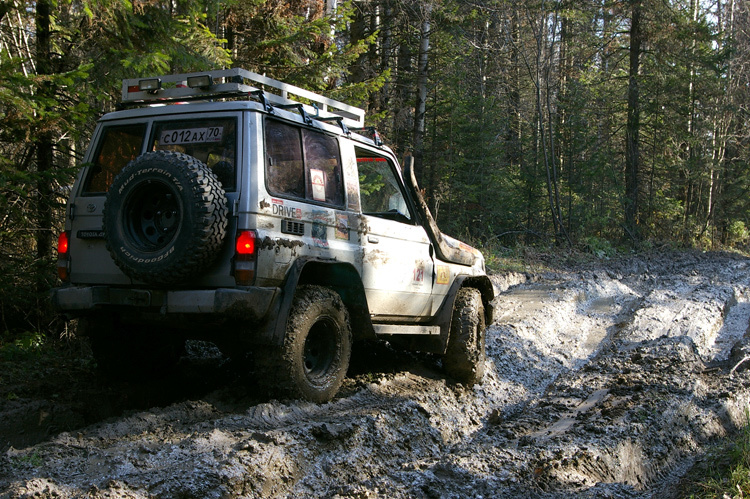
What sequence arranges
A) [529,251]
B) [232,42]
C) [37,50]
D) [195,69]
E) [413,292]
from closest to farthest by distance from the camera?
1. [413,292]
2. [37,50]
3. [195,69]
4. [232,42]
5. [529,251]

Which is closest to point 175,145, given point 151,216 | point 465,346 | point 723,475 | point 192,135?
point 192,135

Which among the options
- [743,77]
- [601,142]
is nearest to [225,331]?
[601,142]

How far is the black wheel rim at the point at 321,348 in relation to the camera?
497 cm

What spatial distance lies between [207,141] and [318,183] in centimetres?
94

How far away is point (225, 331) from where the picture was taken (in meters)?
4.64

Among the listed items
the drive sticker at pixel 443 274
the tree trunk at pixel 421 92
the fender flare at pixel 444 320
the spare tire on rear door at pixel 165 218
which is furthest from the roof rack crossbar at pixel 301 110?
the tree trunk at pixel 421 92

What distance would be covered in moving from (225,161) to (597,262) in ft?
50.7

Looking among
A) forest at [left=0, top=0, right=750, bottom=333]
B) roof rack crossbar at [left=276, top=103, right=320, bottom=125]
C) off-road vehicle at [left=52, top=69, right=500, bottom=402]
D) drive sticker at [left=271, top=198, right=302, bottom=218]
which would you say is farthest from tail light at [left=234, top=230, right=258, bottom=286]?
forest at [left=0, top=0, right=750, bottom=333]

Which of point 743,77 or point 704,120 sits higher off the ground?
point 743,77

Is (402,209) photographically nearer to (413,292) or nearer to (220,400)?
(413,292)

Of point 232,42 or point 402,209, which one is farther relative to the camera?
point 232,42

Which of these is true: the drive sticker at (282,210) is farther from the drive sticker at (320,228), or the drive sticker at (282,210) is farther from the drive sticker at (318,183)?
the drive sticker at (318,183)

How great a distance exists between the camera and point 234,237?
4.36 m

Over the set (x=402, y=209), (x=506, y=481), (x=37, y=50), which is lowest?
(x=506, y=481)
